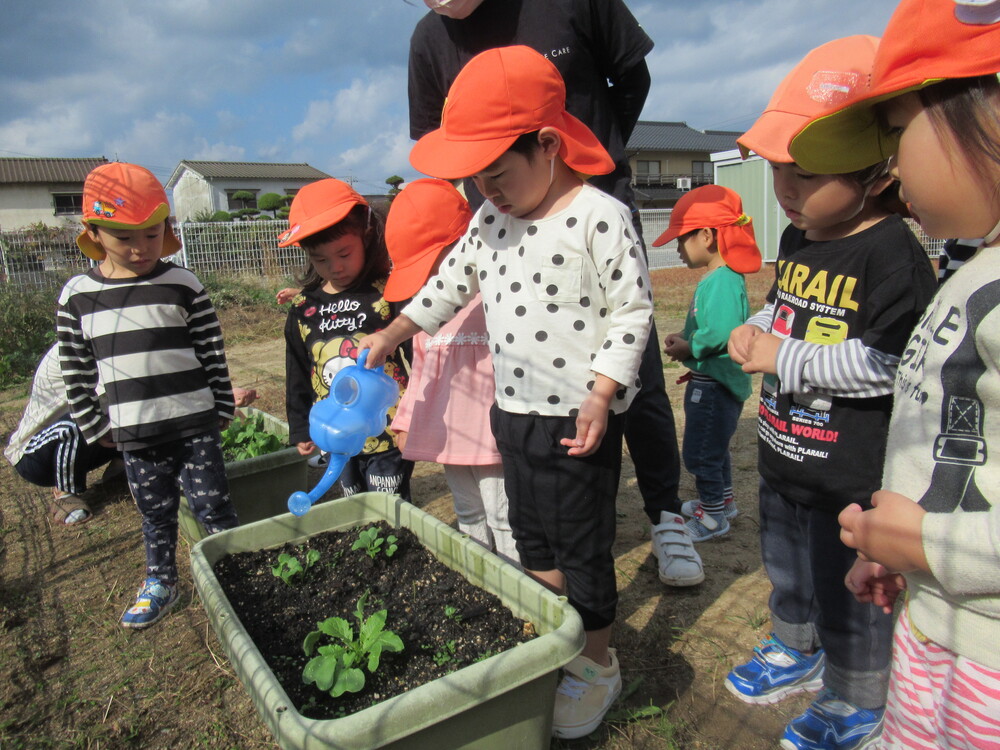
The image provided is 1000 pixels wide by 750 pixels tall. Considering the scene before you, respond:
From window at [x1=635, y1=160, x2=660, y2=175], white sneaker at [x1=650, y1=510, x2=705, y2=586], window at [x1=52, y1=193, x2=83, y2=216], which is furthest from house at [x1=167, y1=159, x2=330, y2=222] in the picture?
white sneaker at [x1=650, y1=510, x2=705, y2=586]

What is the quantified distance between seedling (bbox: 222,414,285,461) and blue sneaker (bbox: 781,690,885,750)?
243cm

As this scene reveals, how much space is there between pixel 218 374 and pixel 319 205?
76 cm

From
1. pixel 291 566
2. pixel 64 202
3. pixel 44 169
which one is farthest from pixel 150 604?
pixel 44 169

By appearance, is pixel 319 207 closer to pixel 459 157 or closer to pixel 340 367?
pixel 340 367

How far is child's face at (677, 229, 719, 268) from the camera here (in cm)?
278

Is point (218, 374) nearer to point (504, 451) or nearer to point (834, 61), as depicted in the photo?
point (504, 451)

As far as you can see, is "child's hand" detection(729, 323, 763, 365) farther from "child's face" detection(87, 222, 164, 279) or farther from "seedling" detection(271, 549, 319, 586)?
"child's face" detection(87, 222, 164, 279)

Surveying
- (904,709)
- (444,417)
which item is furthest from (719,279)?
(904,709)

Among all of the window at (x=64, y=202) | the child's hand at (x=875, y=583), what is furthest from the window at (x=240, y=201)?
the child's hand at (x=875, y=583)

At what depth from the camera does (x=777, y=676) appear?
5.93 ft

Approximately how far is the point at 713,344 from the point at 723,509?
0.69 meters

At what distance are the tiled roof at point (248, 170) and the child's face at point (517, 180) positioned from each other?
42.8 m

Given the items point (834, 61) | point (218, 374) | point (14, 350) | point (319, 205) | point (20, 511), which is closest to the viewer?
point (834, 61)

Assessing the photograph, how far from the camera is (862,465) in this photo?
55.6 inches
